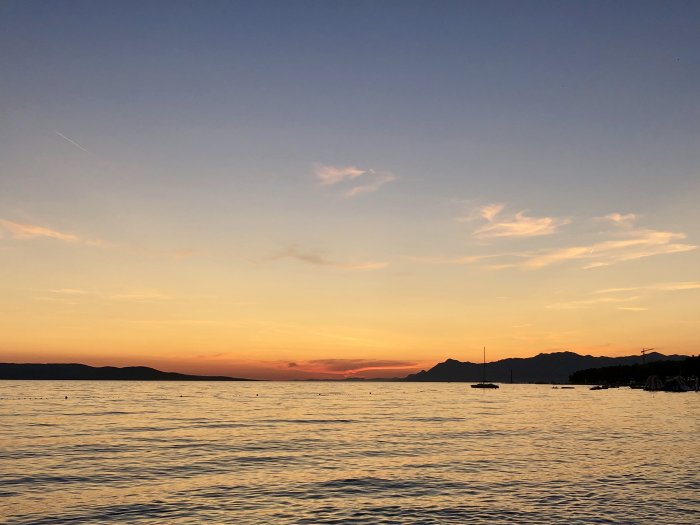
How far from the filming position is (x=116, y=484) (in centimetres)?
4056

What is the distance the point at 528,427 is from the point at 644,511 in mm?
58403

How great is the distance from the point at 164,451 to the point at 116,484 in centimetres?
1838

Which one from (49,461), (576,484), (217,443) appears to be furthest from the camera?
(217,443)

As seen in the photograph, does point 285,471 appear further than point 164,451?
No

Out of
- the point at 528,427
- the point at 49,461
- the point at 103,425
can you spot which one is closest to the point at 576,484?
the point at 49,461

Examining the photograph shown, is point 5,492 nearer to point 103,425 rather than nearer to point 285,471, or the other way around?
point 285,471

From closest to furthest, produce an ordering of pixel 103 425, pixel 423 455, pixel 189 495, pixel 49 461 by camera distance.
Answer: pixel 189 495, pixel 49 461, pixel 423 455, pixel 103 425

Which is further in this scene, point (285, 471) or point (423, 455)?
point (423, 455)

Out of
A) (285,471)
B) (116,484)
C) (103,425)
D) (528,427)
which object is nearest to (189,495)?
(116,484)

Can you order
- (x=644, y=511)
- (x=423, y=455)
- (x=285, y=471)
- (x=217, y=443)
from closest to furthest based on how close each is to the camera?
(x=644, y=511)
(x=285, y=471)
(x=423, y=455)
(x=217, y=443)

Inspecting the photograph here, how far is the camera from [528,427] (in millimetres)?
89188

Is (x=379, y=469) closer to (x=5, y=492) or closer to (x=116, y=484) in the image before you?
(x=116, y=484)

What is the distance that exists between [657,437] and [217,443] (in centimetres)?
5255

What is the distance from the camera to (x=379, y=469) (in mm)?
47406
